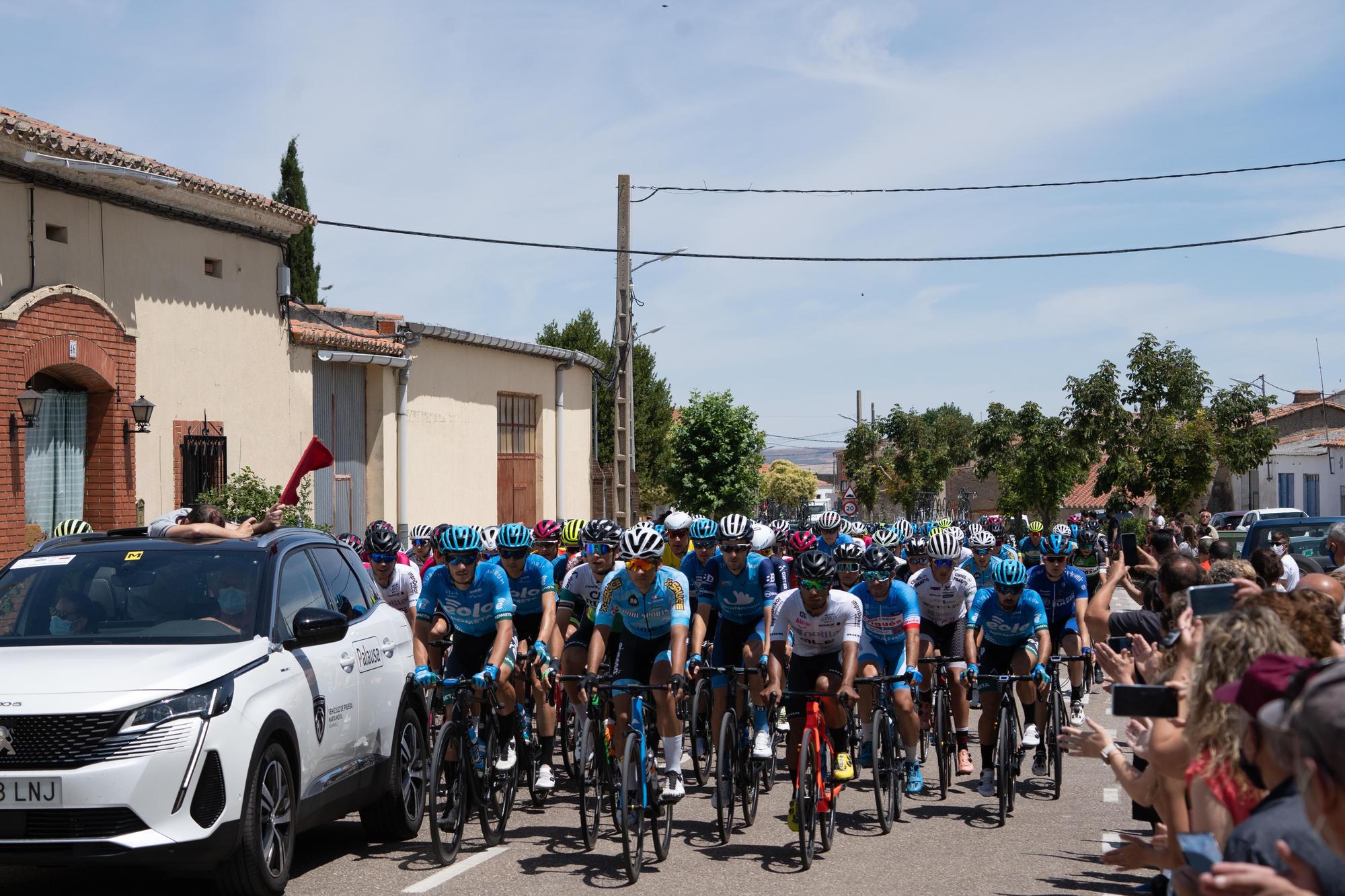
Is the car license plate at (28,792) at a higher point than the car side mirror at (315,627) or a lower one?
lower

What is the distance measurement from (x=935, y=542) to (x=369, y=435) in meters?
17.0

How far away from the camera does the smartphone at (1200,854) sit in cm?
313

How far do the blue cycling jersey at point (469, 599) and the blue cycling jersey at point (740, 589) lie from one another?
2035 mm

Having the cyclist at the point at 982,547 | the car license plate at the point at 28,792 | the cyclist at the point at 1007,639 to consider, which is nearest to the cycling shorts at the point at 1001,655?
the cyclist at the point at 1007,639

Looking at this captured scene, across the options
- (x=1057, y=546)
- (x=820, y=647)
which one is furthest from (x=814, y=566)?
(x=1057, y=546)

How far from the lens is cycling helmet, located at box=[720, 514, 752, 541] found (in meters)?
10.5

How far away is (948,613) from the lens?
37.8 feet

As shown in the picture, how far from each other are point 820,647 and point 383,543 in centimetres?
428

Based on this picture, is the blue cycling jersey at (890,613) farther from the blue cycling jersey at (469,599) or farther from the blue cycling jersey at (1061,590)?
the blue cycling jersey at (469,599)

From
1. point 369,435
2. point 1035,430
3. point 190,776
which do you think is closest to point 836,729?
point 190,776

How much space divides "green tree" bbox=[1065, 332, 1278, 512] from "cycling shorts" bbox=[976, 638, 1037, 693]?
27.6 metres

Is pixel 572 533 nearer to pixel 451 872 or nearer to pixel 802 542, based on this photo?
pixel 802 542

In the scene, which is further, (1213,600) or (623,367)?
(623,367)

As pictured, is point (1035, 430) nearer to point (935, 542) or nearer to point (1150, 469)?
point (1150, 469)
